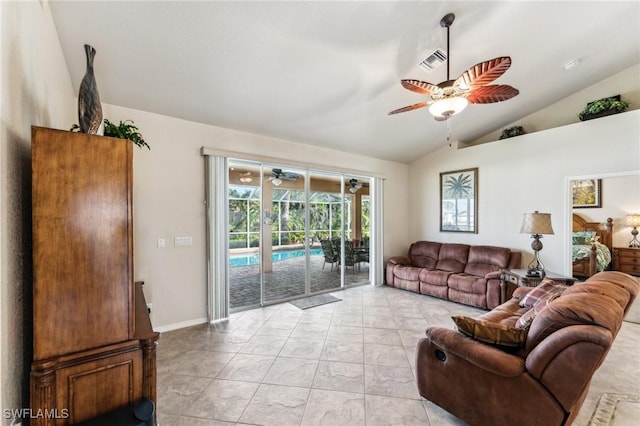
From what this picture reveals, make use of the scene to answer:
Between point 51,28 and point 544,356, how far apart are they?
399 cm

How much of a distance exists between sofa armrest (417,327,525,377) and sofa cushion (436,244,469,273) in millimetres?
3605

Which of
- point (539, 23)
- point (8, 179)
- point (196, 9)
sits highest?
point (539, 23)

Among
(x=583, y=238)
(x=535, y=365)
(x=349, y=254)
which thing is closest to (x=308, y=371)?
(x=535, y=365)

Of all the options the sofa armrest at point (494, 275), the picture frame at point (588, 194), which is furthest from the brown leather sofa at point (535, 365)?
the picture frame at point (588, 194)

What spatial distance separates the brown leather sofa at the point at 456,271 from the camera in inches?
171

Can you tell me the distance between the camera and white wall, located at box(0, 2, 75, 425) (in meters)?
1.16

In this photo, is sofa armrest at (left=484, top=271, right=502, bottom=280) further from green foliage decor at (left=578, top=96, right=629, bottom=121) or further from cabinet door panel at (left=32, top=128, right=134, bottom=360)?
cabinet door panel at (left=32, top=128, right=134, bottom=360)

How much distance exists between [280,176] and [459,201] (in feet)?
12.6

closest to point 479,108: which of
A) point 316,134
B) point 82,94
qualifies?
point 316,134

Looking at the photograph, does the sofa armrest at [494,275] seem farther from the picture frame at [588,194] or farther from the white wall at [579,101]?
the picture frame at [588,194]

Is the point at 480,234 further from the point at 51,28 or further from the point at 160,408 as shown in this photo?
the point at 51,28

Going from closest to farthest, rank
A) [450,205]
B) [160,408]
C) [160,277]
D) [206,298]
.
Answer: [160,408] → [160,277] → [206,298] → [450,205]

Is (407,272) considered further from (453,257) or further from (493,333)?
(493,333)

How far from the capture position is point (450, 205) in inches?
229
